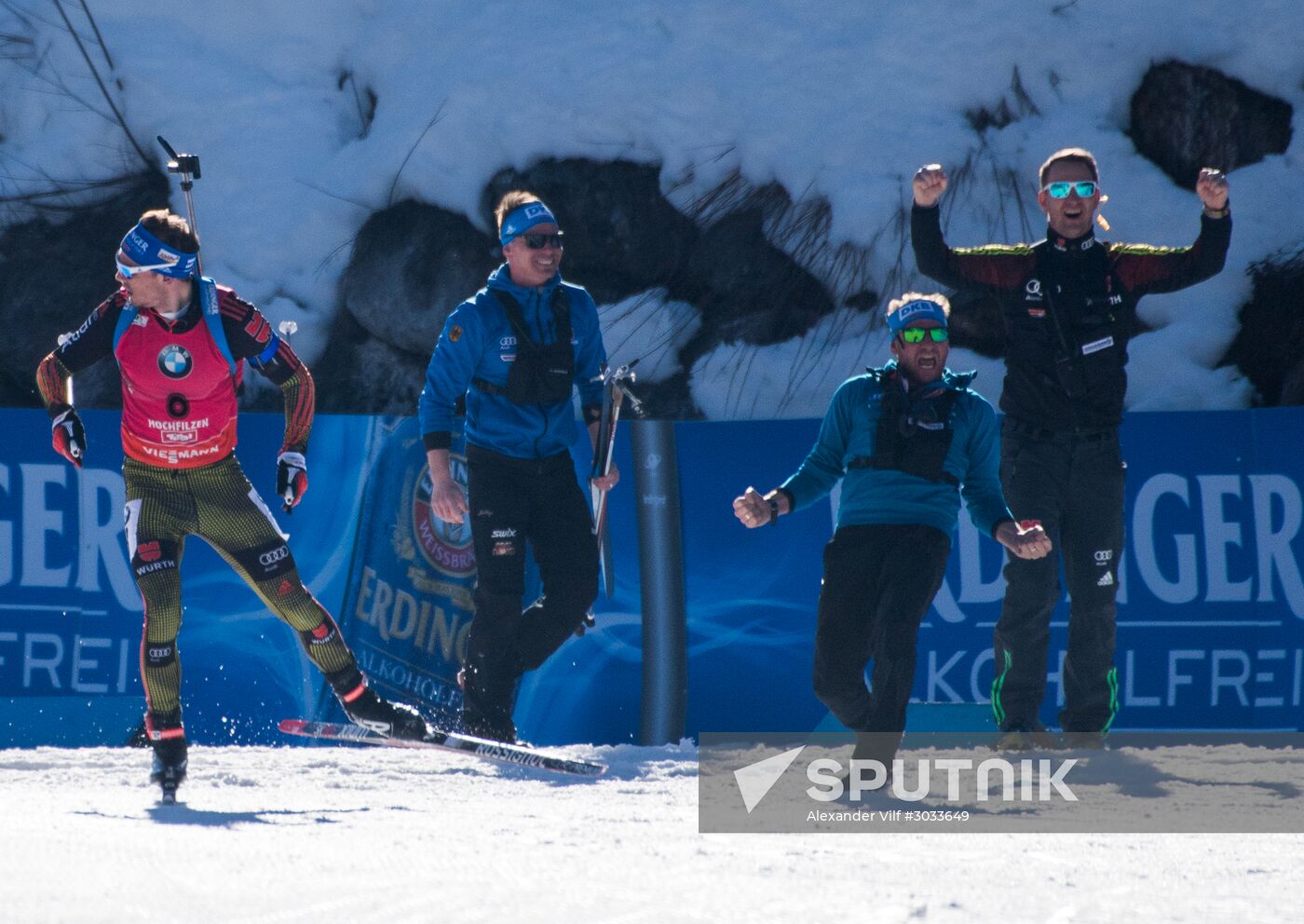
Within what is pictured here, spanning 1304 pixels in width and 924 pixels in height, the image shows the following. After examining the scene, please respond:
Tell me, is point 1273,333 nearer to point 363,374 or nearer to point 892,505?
point 892,505

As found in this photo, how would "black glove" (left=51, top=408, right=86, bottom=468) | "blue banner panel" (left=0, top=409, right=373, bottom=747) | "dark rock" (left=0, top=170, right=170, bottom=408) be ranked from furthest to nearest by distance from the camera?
"dark rock" (left=0, top=170, right=170, bottom=408), "blue banner panel" (left=0, top=409, right=373, bottom=747), "black glove" (left=51, top=408, right=86, bottom=468)

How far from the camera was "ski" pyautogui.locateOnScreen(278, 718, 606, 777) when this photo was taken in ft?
18.7

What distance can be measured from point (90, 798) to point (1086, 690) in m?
3.65

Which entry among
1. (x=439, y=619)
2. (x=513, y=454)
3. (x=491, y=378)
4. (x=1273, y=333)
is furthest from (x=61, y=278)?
(x=1273, y=333)

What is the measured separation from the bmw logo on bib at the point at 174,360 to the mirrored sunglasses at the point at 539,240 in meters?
1.42

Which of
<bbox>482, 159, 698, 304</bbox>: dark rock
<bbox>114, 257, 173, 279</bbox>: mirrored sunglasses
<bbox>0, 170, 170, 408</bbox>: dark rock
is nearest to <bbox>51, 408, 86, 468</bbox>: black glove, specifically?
<bbox>114, 257, 173, 279</bbox>: mirrored sunglasses

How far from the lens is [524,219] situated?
6090 mm

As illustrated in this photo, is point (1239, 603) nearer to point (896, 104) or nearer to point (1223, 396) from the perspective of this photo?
point (1223, 396)

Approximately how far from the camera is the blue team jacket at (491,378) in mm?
6102

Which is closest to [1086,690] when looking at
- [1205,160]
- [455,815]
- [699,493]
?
[699,493]

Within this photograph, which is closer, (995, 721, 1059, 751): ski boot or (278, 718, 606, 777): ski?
(278, 718, 606, 777): ski

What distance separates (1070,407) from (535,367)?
2.08 metres

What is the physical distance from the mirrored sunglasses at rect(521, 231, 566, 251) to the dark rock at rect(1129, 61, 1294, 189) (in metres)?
4.58

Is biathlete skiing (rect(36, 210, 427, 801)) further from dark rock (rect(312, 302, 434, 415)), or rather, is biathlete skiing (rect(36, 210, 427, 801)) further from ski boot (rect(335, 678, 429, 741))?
dark rock (rect(312, 302, 434, 415))
